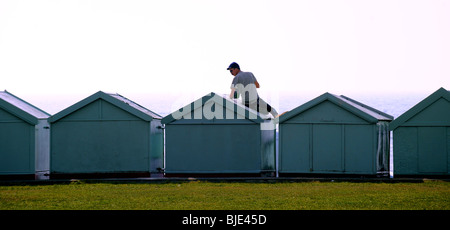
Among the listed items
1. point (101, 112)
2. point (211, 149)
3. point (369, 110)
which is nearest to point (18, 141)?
point (101, 112)

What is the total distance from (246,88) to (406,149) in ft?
15.2

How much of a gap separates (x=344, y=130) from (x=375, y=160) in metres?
1.10

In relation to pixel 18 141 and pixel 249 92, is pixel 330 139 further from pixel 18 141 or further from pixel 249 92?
pixel 18 141

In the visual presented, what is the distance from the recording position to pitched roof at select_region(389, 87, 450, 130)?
21.3m

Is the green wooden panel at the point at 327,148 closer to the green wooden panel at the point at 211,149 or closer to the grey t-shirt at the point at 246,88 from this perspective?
the green wooden panel at the point at 211,149

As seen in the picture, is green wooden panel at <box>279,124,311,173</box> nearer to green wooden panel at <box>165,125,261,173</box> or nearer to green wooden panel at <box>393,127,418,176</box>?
green wooden panel at <box>165,125,261,173</box>

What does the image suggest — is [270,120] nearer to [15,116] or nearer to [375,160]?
[375,160]

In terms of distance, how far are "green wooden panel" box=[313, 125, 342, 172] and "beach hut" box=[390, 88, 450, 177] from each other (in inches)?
56.8

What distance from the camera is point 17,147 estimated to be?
2239 cm

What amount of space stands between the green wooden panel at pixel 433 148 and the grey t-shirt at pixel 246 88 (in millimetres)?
4615

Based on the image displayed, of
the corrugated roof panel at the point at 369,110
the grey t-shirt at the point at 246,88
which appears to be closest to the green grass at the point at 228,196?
the corrugated roof panel at the point at 369,110

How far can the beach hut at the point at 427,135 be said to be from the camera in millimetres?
21375

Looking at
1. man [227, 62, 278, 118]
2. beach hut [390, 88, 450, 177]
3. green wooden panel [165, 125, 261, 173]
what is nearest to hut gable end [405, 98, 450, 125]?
beach hut [390, 88, 450, 177]

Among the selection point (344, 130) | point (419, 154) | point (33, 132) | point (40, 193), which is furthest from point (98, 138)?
point (419, 154)
